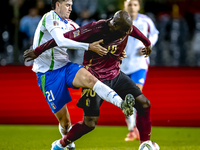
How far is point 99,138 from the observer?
607cm

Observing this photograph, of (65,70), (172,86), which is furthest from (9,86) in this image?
(65,70)

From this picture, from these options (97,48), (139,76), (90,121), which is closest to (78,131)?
(90,121)

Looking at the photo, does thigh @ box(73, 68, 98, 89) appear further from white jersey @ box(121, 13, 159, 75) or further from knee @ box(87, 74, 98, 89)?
white jersey @ box(121, 13, 159, 75)

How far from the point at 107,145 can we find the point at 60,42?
7.11 feet

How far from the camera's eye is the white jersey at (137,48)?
229 inches

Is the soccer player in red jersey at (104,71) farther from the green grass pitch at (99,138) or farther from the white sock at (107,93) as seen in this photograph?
the green grass pitch at (99,138)

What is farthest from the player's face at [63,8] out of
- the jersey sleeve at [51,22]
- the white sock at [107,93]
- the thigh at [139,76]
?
the thigh at [139,76]

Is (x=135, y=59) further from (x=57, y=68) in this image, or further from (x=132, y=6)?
(x=57, y=68)

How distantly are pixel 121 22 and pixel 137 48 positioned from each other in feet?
7.24

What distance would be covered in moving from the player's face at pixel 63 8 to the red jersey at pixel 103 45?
1.70 feet

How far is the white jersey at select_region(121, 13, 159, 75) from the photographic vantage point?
5809mm

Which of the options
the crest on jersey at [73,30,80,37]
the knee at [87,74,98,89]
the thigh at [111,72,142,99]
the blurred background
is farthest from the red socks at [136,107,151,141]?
the blurred background

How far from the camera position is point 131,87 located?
404cm

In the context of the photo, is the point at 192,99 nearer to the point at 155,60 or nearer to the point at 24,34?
the point at 155,60
